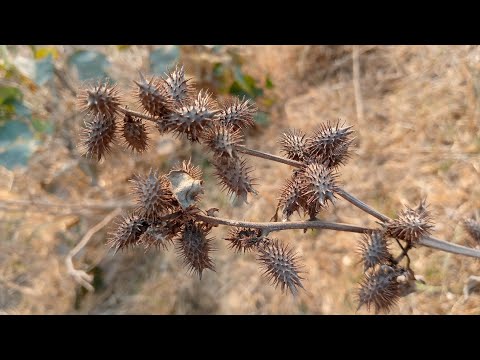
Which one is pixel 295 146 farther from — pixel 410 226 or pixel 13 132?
pixel 13 132

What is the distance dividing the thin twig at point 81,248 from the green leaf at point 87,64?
3.50 ft

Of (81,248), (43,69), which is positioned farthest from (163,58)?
(81,248)

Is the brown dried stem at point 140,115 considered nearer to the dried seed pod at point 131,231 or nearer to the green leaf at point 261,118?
the dried seed pod at point 131,231

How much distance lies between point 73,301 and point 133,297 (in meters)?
0.46

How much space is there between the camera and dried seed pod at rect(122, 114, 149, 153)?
154cm

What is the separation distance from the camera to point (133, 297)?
143 inches

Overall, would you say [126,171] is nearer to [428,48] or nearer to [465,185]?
[465,185]

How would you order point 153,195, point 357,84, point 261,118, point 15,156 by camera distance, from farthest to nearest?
point 357,84 < point 261,118 < point 15,156 < point 153,195

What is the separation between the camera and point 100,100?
1.44m

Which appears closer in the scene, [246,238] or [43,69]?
[246,238]

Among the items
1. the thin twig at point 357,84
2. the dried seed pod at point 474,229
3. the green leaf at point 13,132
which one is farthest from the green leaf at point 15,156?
the thin twig at point 357,84

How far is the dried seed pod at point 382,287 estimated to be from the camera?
1.73 m

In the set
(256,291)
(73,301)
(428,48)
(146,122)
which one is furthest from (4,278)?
(428,48)

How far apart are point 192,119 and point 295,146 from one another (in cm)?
43
